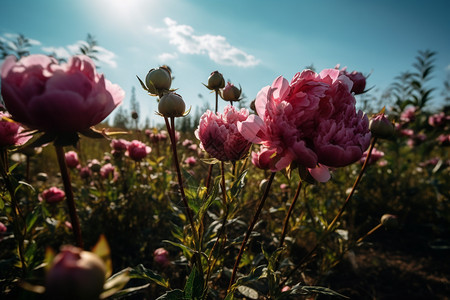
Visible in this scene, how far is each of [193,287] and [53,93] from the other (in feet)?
1.97

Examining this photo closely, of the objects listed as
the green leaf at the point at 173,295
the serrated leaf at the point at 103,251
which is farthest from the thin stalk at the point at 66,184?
the green leaf at the point at 173,295

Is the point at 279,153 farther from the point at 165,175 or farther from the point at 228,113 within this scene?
the point at 165,175

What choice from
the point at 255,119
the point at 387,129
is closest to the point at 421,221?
the point at 387,129

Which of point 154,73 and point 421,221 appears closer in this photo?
point 154,73

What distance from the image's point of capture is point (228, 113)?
2.51 ft

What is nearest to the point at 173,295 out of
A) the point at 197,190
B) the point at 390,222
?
the point at 197,190

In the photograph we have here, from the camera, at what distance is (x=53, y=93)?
1.35 ft

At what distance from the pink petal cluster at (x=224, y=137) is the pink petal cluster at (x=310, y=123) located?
10 centimetres

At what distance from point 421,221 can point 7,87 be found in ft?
11.1

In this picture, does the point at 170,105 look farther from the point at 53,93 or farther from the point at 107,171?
the point at 107,171

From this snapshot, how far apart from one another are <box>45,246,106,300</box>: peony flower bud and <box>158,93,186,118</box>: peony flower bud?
482 mm

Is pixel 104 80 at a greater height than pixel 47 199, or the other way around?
pixel 104 80

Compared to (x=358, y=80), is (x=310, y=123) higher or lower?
lower

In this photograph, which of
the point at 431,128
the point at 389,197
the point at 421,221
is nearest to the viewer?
the point at 421,221
